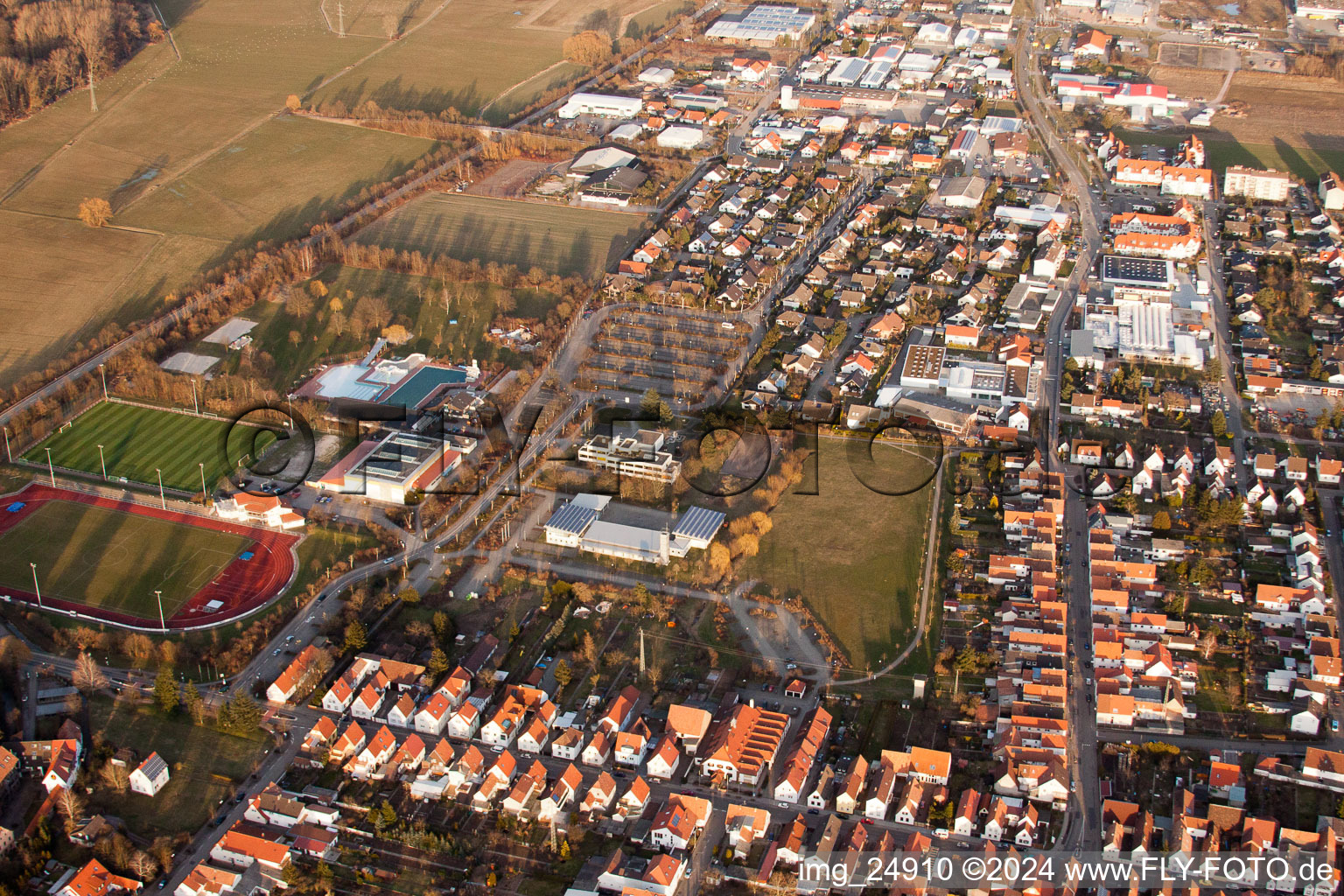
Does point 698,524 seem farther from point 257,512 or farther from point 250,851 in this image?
point 250,851

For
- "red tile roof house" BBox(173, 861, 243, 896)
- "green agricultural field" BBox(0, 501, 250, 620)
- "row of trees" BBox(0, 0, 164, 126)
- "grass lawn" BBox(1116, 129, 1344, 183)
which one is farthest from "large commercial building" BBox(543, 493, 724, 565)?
"row of trees" BBox(0, 0, 164, 126)

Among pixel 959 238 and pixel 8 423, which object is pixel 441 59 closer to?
pixel 959 238

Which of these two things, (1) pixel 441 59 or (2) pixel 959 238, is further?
(1) pixel 441 59

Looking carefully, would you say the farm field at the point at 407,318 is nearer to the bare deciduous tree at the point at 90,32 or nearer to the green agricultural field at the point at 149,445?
the green agricultural field at the point at 149,445

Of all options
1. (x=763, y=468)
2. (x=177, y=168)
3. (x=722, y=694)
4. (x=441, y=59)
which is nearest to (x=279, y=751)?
(x=722, y=694)

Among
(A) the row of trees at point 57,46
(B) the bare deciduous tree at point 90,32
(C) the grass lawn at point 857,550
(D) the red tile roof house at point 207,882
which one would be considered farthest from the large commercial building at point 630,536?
(B) the bare deciduous tree at point 90,32

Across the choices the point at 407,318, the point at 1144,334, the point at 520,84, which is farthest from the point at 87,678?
the point at 520,84

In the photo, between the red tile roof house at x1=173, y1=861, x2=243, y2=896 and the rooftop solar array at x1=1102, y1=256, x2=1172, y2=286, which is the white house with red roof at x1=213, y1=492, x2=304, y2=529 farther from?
the rooftop solar array at x1=1102, y1=256, x2=1172, y2=286
